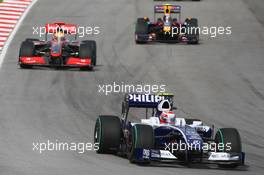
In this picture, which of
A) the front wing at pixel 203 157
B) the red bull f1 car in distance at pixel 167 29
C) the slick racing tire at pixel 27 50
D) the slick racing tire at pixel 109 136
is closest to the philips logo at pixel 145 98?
the slick racing tire at pixel 109 136

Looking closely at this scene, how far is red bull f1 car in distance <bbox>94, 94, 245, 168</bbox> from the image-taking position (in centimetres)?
1872

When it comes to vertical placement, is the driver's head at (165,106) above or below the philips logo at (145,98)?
below

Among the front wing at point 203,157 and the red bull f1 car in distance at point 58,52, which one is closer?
the front wing at point 203,157

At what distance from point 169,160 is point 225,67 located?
15955mm

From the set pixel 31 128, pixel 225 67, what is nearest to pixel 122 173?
pixel 31 128

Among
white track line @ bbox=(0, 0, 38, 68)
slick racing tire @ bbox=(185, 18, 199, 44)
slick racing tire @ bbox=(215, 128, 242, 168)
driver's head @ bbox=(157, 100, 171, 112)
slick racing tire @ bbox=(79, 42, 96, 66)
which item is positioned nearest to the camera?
slick racing tire @ bbox=(215, 128, 242, 168)

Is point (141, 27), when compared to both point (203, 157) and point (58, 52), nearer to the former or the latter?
point (58, 52)

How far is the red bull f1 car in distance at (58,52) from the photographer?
1282 inches

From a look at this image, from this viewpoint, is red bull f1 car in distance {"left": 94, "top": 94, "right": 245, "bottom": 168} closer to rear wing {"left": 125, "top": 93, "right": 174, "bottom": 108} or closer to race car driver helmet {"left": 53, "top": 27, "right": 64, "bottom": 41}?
rear wing {"left": 125, "top": 93, "right": 174, "bottom": 108}

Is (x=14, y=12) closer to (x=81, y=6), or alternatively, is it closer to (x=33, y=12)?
(x=33, y=12)
